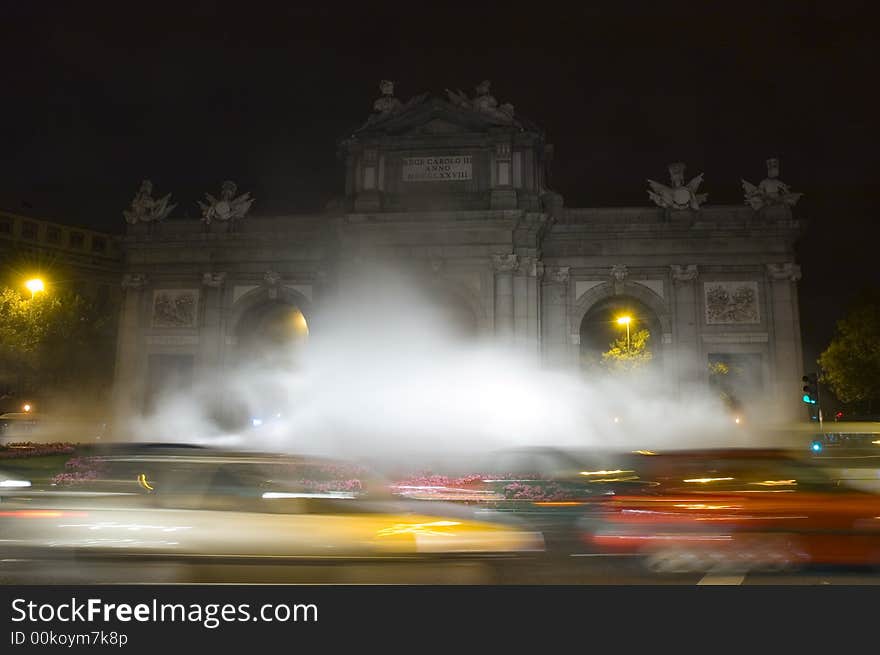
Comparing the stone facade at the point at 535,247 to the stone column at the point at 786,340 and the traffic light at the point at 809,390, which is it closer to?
the stone column at the point at 786,340

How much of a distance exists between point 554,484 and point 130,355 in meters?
33.3

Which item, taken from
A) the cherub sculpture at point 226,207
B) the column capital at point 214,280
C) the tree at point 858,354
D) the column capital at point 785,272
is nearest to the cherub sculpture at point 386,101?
the cherub sculpture at point 226,207

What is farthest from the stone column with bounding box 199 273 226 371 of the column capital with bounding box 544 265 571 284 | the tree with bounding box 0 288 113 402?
the column capital with bounding box 544 265 571 284

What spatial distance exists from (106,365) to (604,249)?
31225mm

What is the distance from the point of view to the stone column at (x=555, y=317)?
1435 inches

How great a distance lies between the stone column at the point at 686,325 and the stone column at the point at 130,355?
2937 cm

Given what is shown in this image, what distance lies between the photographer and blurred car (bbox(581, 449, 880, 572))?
8867 millimetres

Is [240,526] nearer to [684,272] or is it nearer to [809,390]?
[809,390]

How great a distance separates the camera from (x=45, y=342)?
32.3m

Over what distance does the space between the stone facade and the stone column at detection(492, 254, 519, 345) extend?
6cm

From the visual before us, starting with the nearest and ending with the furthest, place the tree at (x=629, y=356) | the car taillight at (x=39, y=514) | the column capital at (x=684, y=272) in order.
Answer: the car taillight at (x=39, y=514)
the column capital at (x=684, y=272)
the tree at (x=629, y=356)

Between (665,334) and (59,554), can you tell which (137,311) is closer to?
(665,334)

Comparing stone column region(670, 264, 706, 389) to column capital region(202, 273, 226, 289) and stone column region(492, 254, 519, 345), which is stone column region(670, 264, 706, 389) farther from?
column capital region(202, 273, 226, 289)

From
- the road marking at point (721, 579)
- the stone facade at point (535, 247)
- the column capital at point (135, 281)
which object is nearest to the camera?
the road marking at point (721, 579)
